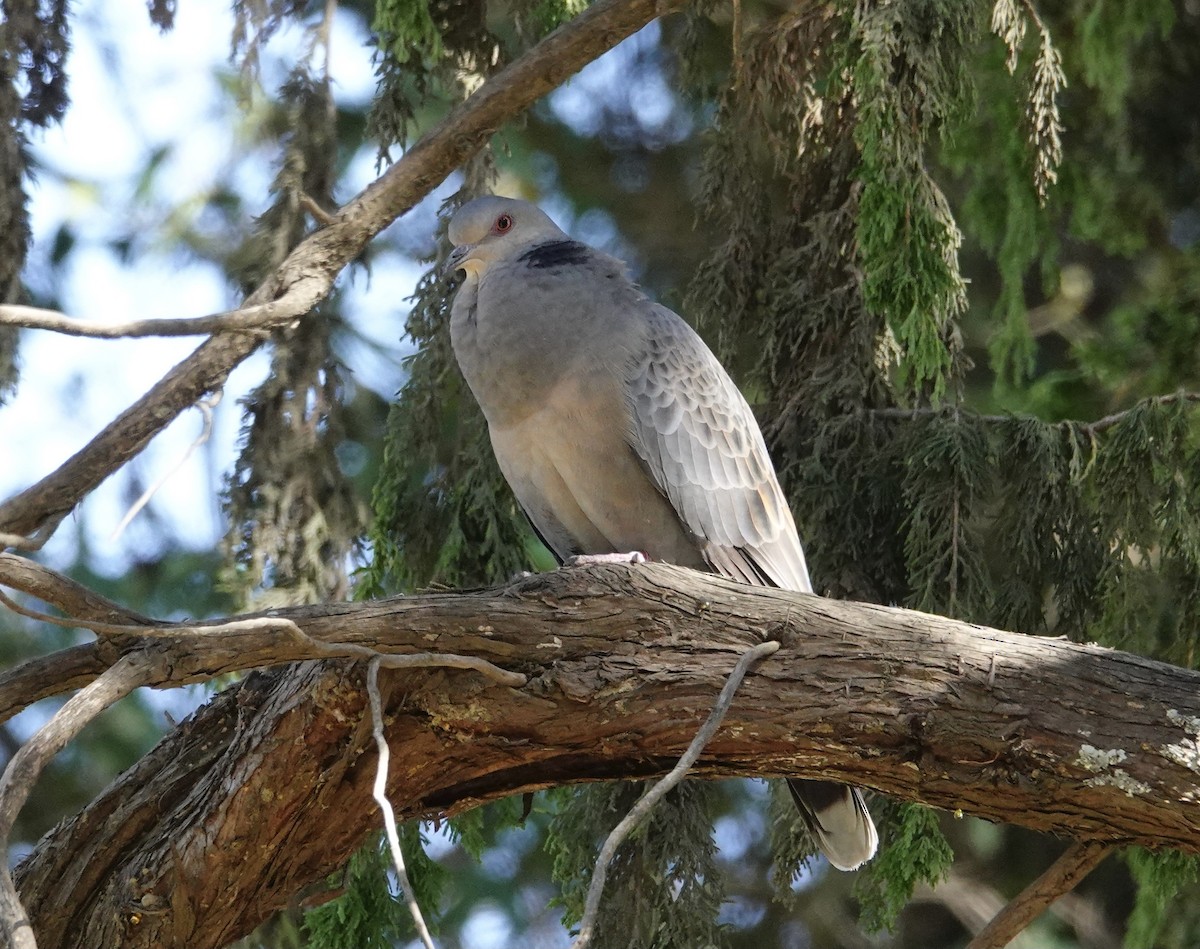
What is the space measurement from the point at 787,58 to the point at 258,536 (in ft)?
7.63

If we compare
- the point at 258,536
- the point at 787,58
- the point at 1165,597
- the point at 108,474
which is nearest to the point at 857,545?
the point at 1165,597

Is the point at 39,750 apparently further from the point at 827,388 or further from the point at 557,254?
the point at 827,388

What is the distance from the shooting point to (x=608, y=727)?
10.5ft

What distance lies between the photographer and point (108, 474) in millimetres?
3416

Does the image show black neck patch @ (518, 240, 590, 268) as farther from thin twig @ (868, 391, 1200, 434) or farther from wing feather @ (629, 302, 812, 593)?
thin twig @ (868, 391, 1200, 434)

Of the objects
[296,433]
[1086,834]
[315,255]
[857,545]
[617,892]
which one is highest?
[315,255]

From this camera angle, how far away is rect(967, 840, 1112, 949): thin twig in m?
3.38

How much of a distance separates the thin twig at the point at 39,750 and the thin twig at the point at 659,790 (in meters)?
0.94

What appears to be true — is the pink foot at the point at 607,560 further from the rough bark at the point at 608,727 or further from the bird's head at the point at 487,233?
the bird's head at the point at 487,233

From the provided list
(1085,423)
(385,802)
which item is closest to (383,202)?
(385,802)

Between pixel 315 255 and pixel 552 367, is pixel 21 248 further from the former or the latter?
pixel 552 367

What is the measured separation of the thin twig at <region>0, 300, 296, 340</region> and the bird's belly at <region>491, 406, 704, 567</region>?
93cm

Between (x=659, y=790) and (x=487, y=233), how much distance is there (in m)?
2.32

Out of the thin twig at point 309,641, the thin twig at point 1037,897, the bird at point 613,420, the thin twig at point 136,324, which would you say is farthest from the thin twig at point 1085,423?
the thin twig at point 136,324
